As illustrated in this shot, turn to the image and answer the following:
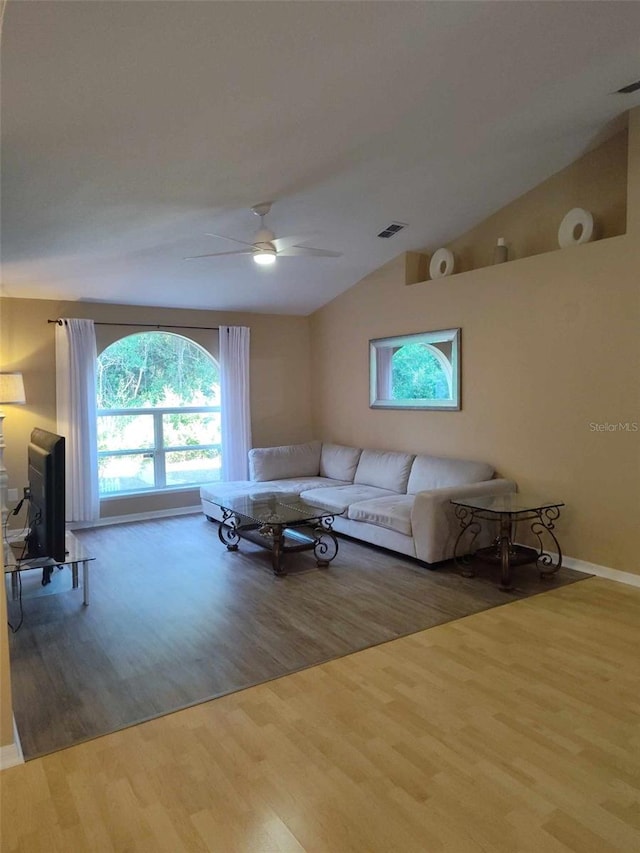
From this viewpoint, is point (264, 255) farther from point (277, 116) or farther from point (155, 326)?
point (155, 326)

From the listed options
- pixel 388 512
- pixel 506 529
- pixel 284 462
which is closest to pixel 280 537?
pixel 388 512

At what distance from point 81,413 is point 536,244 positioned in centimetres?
462

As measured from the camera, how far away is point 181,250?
511 cm

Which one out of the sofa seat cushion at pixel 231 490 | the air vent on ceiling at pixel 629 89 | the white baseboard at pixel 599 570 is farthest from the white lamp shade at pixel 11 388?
the air vent on ceiling at pixel 629 89

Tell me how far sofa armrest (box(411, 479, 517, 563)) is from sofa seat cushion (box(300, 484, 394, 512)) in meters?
0.88

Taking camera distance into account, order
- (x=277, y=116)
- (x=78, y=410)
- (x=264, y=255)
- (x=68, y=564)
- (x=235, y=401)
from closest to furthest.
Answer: (x=277, y=116), (x=68, y=564), (x=264, y=255), (x=78, y=410), (x=235, y=401)

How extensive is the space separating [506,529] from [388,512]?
1.04 metres

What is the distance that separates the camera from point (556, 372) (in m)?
4.49

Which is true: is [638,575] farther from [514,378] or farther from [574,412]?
[514,378]

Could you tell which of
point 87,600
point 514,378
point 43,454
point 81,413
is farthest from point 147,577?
point 514,378

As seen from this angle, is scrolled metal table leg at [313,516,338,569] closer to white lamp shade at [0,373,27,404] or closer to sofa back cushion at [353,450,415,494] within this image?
sofa back cushion at [353,450,415,494]

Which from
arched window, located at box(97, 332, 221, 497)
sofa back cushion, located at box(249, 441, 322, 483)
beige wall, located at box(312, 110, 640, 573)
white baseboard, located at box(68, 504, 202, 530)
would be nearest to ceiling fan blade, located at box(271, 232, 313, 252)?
beige wall, located at box(312, 110, 640, 573)

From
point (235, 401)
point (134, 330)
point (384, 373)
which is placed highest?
point (134, 330)

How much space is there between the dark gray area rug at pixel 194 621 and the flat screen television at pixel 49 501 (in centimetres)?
48
